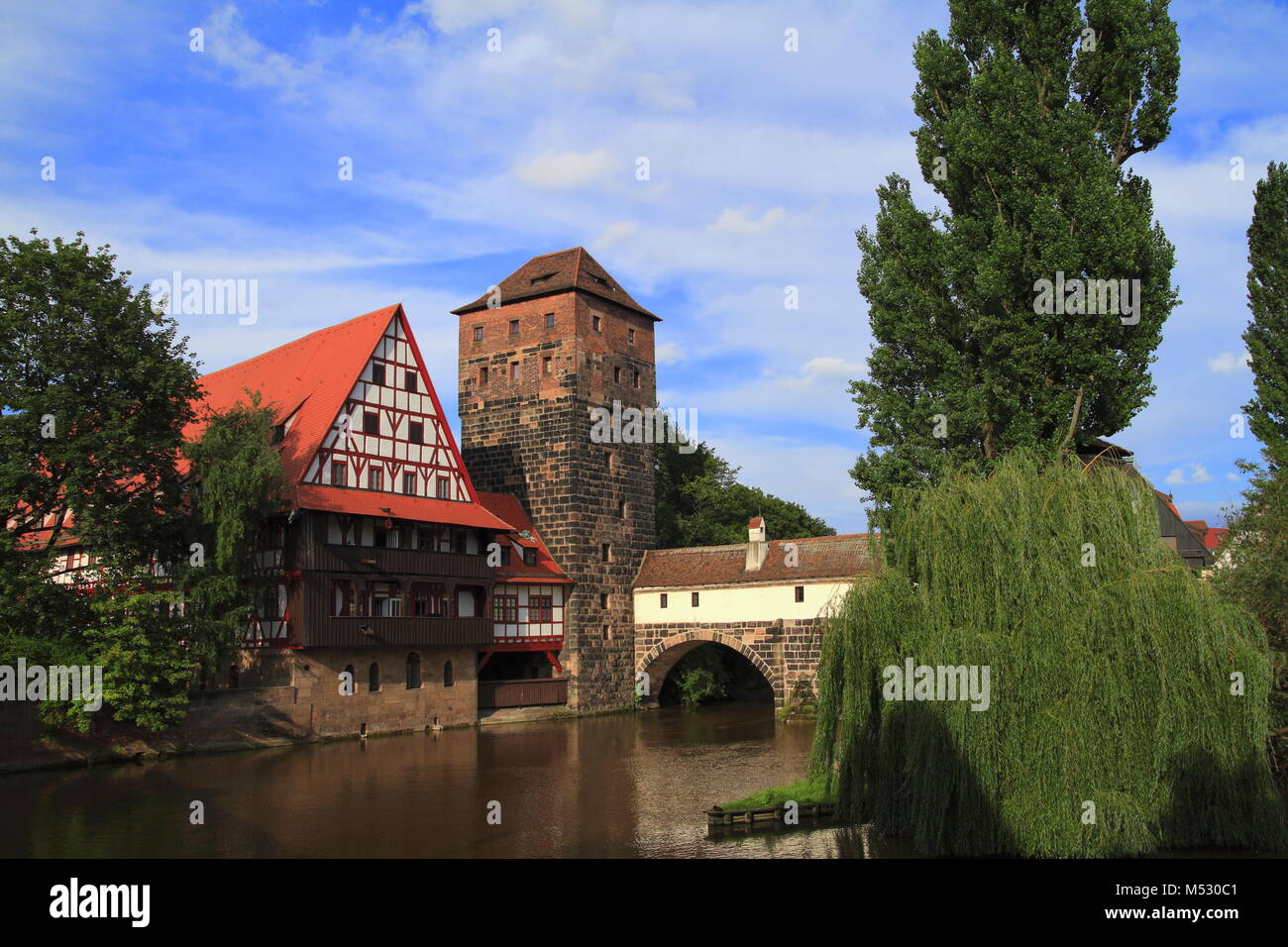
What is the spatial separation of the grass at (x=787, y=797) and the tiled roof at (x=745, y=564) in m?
19.0

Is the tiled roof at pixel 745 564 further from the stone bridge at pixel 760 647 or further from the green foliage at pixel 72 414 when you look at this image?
the green foliage at pixel 72 414

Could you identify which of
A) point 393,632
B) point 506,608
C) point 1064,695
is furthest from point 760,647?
point 1064,695

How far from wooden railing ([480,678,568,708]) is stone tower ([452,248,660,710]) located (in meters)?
0.59

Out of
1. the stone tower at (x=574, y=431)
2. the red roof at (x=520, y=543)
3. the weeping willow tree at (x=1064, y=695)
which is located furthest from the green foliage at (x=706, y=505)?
the weeping willow tree at (x=1064, y=695)

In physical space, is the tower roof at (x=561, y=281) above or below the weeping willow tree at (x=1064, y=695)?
above

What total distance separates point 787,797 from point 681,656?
85.3 feet

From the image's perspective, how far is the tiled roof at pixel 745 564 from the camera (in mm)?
39062

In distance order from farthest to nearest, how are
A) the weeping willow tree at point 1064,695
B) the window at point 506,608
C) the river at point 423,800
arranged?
the window at point 506,608 < the river at point 423,800 < the weeping willow tree at point 1064,695

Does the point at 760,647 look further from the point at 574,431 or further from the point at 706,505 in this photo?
the point at 706,505

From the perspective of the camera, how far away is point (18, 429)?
25359 millimetres

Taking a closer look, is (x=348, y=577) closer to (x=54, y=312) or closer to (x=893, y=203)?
(x=54, y=312)

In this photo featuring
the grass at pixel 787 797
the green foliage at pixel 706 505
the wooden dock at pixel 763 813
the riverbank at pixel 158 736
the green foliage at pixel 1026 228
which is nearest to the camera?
the wooden dock at pixel 763 813

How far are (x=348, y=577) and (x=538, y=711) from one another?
10.5 meters
